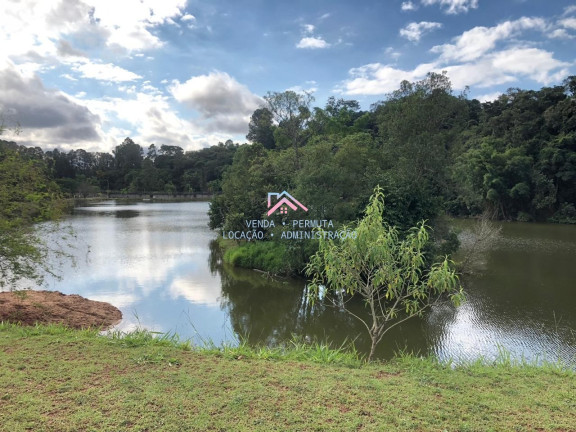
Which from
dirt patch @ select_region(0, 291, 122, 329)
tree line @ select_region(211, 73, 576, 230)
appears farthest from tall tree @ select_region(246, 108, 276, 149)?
dirt patch @ select_region(0, 291, 122, 329)

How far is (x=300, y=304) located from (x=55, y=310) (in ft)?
20.2

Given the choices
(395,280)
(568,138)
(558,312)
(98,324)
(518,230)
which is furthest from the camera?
(568,138)

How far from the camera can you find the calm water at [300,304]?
25.2ft

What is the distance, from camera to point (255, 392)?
3490 millimetres

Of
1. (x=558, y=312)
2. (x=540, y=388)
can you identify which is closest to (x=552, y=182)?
(x=558, y=312)

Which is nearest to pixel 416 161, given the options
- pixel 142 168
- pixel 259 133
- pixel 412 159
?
pixel 412 159

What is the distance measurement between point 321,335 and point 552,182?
103ft

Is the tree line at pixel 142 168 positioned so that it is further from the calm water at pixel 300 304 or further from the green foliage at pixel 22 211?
the green foliage at pixel 22 211

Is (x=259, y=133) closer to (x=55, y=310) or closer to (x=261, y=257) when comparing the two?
(x=261, y=257)

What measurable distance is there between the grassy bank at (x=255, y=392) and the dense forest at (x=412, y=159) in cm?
567

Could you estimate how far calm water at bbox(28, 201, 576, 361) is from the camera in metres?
7.69

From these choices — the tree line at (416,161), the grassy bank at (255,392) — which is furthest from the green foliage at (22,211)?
the tree line at (416,161)

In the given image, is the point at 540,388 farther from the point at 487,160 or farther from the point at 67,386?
the point at 487,160

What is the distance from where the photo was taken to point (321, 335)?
821 cm
